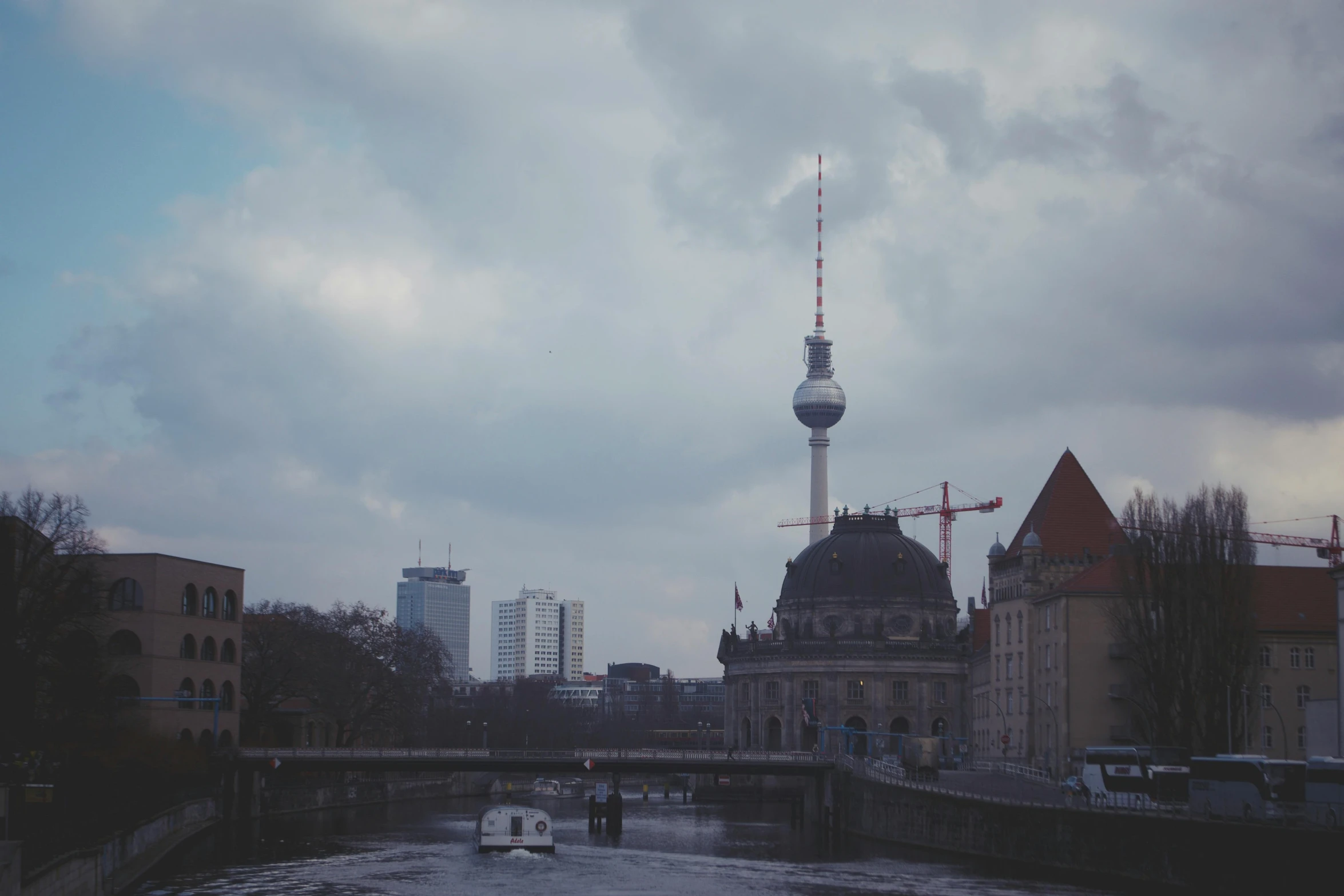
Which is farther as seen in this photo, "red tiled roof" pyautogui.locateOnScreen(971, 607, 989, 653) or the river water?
"red tiled roof" pyautogui.locateOnScreen(971, 607, 989, 653)

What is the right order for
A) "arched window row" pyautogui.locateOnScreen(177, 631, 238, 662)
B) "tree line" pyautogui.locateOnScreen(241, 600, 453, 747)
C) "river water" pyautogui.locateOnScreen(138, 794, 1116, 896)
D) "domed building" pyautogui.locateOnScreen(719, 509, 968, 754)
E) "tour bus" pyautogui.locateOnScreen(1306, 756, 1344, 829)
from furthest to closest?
"domed building" pyautogui.locateOnScreen(719, 509, 968, 754), "tree line" pyautogui.locateOnScreen(241, 600, 453, 747), "arched window row" pyautogui.locateOnScreen(177, 631, 238, 662), "river water" pyautogui.locateOnScreen(138, 794, 1116, 896), "tour bus" pyautogui.locateOnScreen(1306, 756, 1344, 829)

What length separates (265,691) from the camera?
14338cm

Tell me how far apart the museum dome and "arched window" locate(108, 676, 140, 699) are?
9705 centimetres

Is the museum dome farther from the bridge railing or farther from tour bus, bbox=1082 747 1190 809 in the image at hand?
tour bus, bbox=1082 747 1190 809

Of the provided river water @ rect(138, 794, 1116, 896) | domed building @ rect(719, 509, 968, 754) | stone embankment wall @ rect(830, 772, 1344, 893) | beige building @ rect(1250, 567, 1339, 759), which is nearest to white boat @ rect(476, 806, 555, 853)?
river water @ rect(138, 794, 1116, 896)

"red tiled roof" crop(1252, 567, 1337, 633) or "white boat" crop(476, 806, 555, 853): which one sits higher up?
"red tiled roof" crop(1252, 567, 1337, 633)

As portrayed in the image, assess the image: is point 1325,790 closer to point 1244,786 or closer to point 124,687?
point 1244,786

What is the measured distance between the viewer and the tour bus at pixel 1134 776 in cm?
7675

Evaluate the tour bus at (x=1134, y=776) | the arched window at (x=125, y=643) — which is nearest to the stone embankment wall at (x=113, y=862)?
the arched window at (x=125, y=643)

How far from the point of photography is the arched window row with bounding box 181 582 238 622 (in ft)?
375

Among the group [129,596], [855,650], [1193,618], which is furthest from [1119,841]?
[855,650]

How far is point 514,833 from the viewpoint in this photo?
86.3 meters

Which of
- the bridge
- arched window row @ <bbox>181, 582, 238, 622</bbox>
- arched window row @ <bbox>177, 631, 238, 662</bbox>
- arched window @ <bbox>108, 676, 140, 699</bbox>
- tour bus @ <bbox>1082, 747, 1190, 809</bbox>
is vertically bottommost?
the bridge

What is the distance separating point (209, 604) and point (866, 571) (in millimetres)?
91340
